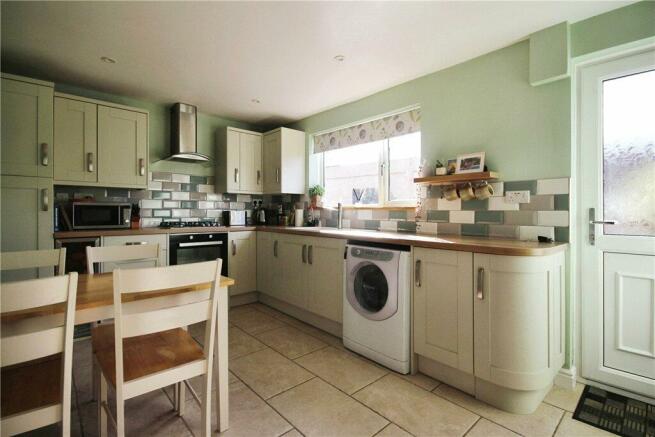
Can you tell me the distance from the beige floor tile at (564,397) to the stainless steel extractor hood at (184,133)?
3.85 metres

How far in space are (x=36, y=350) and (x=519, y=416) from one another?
2288 millimetres

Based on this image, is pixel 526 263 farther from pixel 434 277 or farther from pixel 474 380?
pixel 474 380

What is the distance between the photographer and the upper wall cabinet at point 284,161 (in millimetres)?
4047

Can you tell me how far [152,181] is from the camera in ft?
12.1

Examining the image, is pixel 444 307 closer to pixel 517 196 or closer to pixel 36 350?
pixel 517 196

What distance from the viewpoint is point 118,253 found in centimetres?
194

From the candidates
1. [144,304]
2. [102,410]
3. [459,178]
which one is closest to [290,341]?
[102,410]

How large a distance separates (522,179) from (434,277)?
1.03 meters

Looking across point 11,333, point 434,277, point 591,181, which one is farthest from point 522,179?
point 11,333

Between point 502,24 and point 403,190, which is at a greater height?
point 502,24

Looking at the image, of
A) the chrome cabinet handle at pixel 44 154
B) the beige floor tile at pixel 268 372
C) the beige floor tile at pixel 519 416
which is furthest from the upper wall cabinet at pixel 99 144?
the beige floor tile at pixel 519 416

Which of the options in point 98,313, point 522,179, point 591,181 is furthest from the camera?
point 522,179

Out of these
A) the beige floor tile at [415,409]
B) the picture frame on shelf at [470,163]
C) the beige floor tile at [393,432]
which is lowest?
the beige floor tile at [393,432]

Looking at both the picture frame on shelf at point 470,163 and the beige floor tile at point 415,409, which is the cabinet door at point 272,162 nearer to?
the picture frame on shelf at point 470,163
